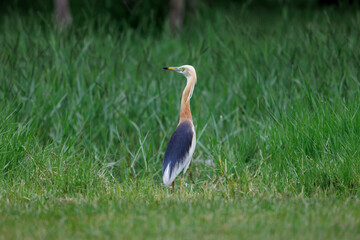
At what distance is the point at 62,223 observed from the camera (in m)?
3.78

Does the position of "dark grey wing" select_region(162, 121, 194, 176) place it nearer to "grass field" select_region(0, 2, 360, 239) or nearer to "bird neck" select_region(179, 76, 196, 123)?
"bird neck" select_region(179, 76, 196, 123)

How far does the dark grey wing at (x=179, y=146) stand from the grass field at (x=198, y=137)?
1.06 ft

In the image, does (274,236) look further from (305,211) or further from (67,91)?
(67,91)

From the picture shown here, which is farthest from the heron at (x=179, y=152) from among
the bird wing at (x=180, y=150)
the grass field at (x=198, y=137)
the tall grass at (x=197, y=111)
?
the tall grass at (x=197, y=111)

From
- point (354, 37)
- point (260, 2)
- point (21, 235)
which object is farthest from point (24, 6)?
point (21, 235)

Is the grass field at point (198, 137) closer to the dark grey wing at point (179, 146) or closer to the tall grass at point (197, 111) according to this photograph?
the tall grass at point (197, 111)

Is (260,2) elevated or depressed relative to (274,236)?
depressed

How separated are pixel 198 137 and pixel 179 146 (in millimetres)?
911

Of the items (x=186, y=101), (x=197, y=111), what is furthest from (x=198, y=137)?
(x=197, y=111)

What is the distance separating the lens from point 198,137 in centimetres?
588

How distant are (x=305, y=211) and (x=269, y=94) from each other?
113 inches

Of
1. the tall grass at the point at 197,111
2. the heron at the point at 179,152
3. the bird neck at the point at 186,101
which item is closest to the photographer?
the heron at the point at 179,152

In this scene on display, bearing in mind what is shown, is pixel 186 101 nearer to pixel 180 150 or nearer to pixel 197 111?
pixel 180 150

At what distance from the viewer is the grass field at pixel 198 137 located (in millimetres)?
3842
